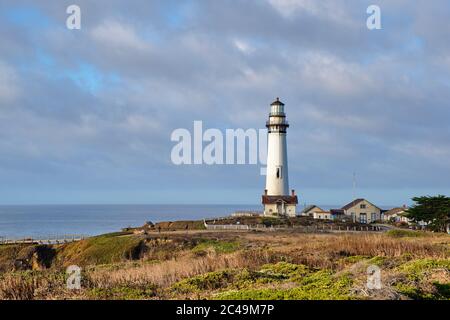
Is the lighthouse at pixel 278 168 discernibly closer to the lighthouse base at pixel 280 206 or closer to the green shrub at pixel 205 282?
the lighthouse base at pixel 280 206

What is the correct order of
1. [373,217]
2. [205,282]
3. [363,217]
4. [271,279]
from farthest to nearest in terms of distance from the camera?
[373,217] → [363,217] → [271,279] → [205,282]

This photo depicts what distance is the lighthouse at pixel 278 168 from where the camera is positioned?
74.7 metres

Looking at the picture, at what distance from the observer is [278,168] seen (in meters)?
75.4

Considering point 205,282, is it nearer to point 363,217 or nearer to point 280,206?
point 280,206

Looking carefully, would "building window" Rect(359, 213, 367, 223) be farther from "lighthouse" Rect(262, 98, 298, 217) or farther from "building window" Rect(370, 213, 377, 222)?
"lighthouse" Rect(262, 98, 298, 217)

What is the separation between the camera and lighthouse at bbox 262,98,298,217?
7469cm

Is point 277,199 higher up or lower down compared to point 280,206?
higher up

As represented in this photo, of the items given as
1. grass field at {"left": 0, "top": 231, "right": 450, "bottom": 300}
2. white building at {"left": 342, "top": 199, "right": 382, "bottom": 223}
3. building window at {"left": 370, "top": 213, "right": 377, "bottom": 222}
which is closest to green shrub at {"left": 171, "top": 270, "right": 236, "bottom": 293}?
grass field at {"left": 0, "top": 231, "right": 450, "bottom": 300}

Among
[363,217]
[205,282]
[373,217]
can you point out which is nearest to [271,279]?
[205,282]
